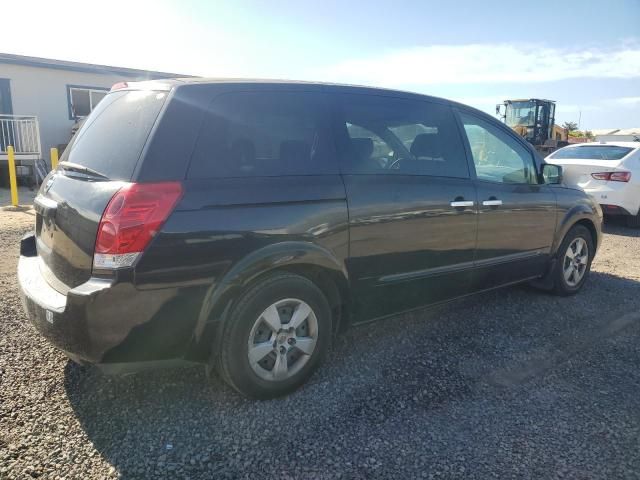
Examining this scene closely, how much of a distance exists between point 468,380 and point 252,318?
151cm

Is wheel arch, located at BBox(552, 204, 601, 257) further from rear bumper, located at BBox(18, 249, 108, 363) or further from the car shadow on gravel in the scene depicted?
rear bumper, located at BBox(18, 249, 108, 363)

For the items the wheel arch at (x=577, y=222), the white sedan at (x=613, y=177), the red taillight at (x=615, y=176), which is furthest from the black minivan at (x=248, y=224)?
the red taillight at (x=615, y=176)

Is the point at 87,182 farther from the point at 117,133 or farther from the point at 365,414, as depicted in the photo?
the point at 365,414

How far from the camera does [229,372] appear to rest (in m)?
2.73

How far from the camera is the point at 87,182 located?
8.75 ft

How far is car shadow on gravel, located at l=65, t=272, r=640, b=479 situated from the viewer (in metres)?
2.42

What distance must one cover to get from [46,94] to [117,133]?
14.2 m

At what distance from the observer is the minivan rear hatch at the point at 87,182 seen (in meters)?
2.49

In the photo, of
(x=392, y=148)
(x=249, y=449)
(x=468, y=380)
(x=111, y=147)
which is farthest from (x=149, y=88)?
(x=468, y=380)

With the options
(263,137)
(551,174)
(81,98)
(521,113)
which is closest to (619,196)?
(551,174)

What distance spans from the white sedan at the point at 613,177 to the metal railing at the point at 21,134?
12.8m

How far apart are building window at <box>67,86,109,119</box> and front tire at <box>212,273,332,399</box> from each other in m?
14.5

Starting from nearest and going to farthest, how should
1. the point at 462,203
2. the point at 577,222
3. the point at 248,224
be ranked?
the point at 248,224 < the point at 462,203 < the point at 577,222

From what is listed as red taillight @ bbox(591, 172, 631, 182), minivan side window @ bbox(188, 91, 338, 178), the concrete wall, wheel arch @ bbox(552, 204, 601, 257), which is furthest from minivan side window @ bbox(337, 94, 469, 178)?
the concrete wall
